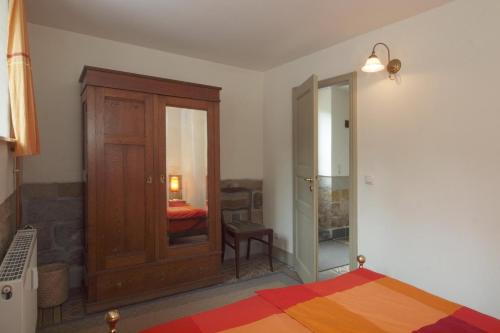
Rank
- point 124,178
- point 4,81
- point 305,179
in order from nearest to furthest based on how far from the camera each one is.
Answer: point 4,81, point 124,178, point 305,179

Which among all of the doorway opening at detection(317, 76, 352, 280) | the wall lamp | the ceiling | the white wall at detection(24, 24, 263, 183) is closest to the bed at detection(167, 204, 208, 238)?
the white wall at detection(24, 24, 263, 183)

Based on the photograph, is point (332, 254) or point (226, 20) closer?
point (226, 20)

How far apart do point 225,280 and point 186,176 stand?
3.97 ft

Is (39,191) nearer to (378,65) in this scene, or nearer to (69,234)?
(69,234)

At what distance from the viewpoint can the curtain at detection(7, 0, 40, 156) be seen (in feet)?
5.88

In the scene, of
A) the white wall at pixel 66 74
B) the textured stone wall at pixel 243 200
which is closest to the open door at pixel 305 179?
the textured stone wall at pixel 243 200

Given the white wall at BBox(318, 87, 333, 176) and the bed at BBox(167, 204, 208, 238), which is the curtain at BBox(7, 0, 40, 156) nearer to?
the bed at BBox(167, 204, 208, 238)

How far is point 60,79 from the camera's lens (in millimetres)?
2869

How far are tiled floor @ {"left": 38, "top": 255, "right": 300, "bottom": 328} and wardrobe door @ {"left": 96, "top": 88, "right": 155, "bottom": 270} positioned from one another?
451 mm

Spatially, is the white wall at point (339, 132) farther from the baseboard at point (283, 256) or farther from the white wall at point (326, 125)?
the baseboard at point (283, 256)

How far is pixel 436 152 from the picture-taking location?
7.75 ft

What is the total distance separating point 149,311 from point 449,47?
10.5 ft

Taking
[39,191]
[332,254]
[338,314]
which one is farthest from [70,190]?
[332,254]

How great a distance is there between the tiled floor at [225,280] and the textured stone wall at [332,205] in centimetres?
129
